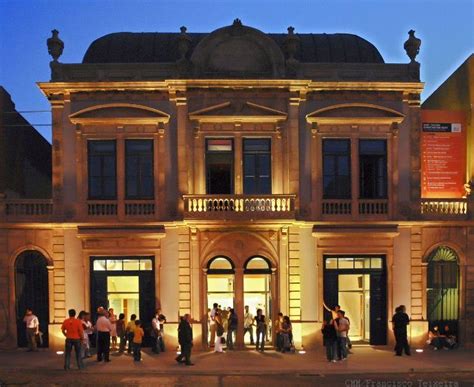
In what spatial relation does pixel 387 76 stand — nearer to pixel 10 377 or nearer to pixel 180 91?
pixel 180 91

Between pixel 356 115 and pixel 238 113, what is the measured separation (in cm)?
432

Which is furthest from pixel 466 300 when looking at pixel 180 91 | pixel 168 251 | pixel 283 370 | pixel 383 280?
pixel 180 91

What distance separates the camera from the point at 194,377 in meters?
18.9

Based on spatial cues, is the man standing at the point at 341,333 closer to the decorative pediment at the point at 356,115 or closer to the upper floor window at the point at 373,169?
the upper floor window at the point at 373,169

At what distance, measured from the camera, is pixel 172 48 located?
89.7 ft

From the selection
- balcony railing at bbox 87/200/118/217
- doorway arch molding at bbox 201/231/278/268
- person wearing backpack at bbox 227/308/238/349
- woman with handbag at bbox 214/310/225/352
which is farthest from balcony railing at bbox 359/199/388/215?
balcony railing at bbox 87/200/118/217

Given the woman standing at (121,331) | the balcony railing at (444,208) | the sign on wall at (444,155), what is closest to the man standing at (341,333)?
the balcony railing at (444,208)

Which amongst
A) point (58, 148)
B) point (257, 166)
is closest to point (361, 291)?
point (257, 166)

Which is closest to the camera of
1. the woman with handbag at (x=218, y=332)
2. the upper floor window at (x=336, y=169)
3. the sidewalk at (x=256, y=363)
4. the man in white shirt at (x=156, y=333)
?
the sidewalk at (x=256, y=363)

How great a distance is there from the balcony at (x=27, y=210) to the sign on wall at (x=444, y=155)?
45.8 feet

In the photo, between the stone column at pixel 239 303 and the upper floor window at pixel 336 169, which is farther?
the upper floor window at pixel 336 169

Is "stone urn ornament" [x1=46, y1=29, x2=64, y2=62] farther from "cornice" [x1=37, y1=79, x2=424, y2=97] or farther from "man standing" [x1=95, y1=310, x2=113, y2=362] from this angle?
"man standing" [x1=95, y1=310, x2=113, y2=362]

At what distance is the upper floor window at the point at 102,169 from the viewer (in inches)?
979

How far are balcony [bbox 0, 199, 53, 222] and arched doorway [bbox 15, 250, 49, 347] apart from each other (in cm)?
130
